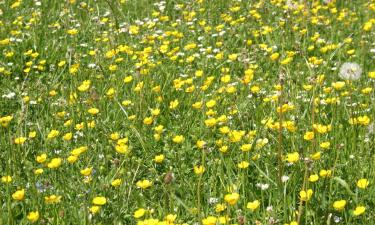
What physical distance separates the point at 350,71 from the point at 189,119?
1019mm

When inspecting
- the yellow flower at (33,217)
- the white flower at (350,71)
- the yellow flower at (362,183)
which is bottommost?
the white flower at (350,71)

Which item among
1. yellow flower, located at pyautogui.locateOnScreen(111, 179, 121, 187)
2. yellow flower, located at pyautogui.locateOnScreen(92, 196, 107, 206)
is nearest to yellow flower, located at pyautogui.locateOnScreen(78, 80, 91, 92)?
yellow flower, located at pyautogui.locateOnScreen(111, 179, 121, 187)

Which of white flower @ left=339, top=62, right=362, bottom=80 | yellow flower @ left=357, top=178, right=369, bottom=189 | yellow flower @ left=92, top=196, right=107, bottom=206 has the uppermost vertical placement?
yellow flower @ left=92, top=196, right=107, bottom=206

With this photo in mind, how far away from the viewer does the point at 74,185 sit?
7.80 ft

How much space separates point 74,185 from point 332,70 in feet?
6.45

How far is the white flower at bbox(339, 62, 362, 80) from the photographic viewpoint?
3.37m

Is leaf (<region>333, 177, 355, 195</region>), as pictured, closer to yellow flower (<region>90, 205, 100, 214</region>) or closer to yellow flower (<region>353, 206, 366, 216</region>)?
yellow flower (<region>353, 206, 366, 216</region>)

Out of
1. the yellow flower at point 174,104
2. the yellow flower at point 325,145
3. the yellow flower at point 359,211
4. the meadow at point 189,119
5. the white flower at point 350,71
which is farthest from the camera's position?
the white flower at point 350,71

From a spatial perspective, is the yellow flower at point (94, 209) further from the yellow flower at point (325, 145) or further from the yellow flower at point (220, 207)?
the yellow flower at point (325, 145)

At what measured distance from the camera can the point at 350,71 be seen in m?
3.37

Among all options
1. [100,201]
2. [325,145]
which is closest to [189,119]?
[325,145]

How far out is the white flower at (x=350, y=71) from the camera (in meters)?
3.37

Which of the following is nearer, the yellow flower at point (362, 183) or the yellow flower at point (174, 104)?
the yellow flower at point (362, 183)

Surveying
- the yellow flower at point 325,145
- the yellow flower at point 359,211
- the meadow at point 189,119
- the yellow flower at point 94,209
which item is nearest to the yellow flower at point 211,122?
the meadow at point 189,119
